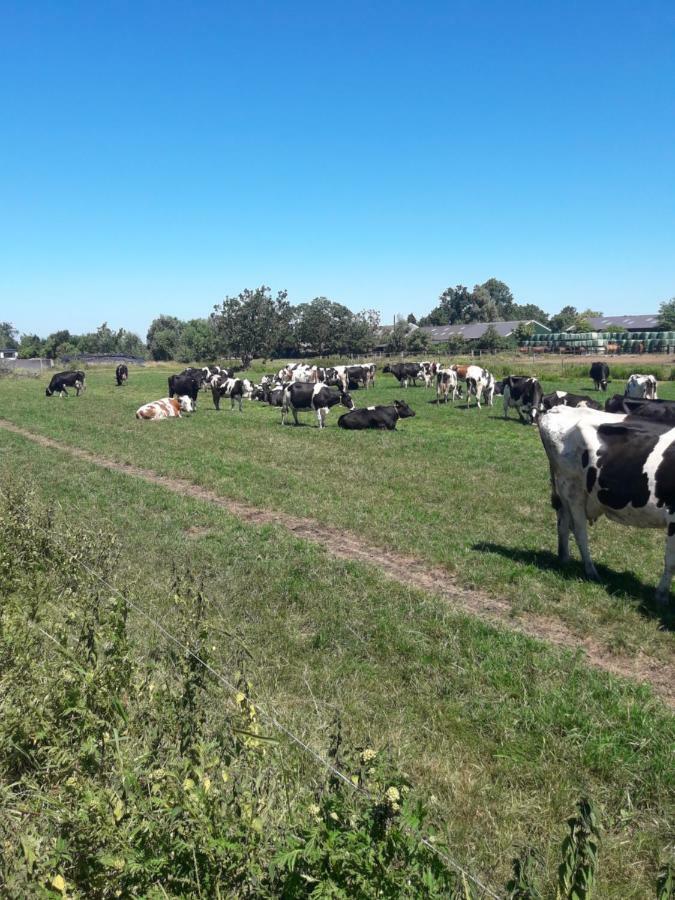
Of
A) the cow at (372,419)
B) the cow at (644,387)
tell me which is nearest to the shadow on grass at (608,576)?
the cow at (372,419)

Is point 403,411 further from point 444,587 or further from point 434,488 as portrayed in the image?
point 444,587

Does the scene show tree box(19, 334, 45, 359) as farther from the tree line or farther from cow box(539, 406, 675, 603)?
cow box(539, 406, 675, 603)

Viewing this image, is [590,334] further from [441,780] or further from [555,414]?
[441,780]

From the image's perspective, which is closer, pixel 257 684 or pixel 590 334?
pixel 257 684

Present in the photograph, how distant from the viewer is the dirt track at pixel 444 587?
5730mm

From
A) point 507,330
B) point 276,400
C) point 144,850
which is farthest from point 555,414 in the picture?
point 507,330

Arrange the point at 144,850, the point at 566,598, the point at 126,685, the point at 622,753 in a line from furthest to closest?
the point at 566,598 < the point at 622,753 < the point at 126,685 < the point at 144,850

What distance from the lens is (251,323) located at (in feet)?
298

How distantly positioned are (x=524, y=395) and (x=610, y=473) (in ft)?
58.5

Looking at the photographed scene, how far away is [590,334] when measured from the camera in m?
92.9

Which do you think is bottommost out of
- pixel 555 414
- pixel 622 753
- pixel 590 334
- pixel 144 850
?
pixel 622 753

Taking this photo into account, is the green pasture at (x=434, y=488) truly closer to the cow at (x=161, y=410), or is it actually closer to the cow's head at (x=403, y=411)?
the cow's head at (x=403, y=411)

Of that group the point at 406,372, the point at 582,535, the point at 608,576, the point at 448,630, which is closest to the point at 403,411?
the point at 406,372

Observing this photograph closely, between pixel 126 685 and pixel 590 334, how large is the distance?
100 m
